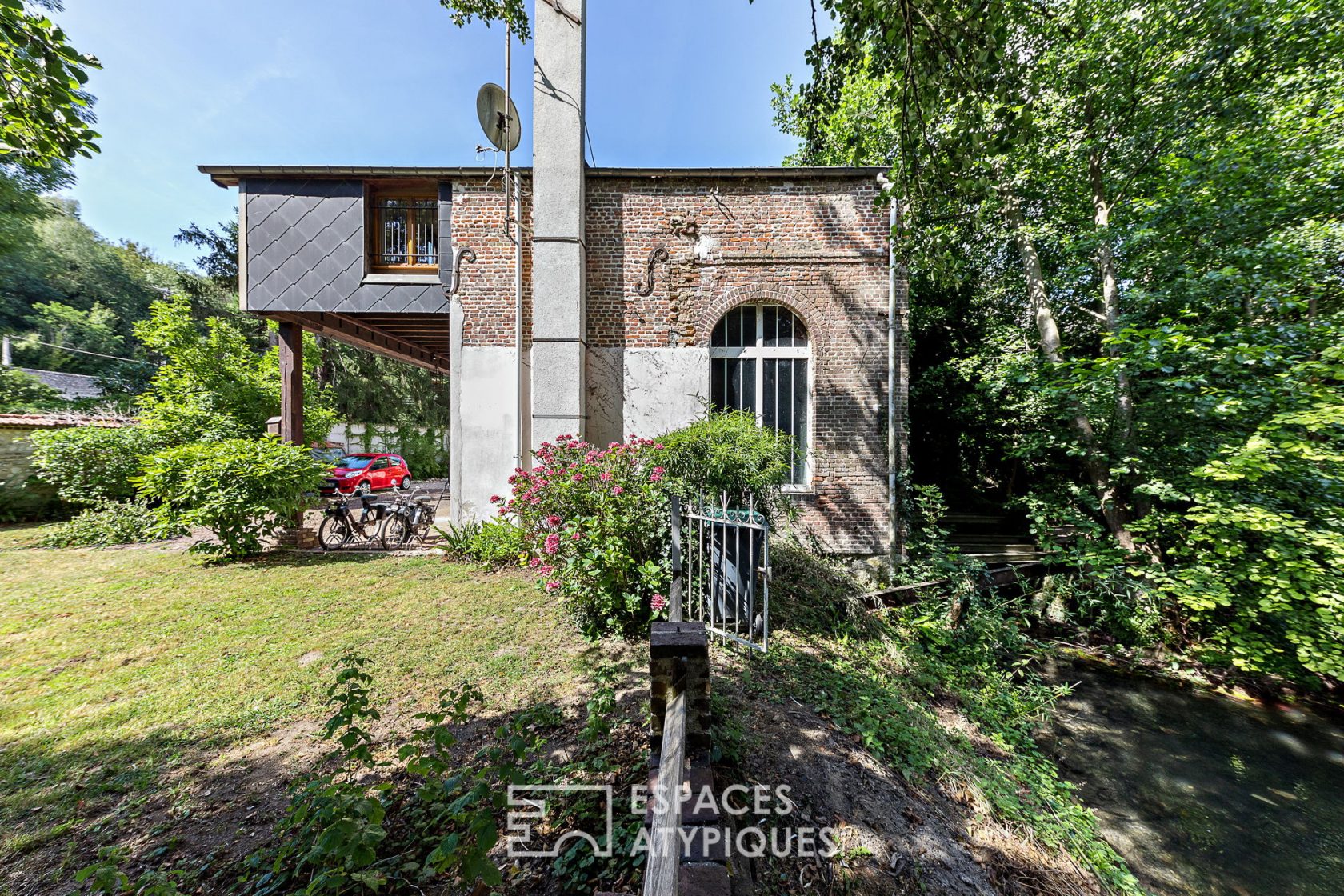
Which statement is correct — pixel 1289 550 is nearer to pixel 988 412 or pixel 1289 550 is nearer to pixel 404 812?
pixel 988 412

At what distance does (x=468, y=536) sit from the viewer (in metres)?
6.68

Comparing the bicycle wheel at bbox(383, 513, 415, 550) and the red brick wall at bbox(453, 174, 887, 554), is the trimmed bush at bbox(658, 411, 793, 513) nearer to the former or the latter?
the red brick wall at bbox(453, 174, 887, 554)

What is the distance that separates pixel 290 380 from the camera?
834 cm

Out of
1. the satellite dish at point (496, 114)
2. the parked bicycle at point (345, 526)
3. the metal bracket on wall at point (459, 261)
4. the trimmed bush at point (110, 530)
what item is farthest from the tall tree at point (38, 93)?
the trimmed bush at point (110, 530)

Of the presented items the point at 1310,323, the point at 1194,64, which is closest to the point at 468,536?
the point at 1310,323

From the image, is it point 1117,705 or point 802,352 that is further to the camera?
point 802,352

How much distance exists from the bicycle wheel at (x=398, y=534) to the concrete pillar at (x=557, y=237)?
3.21 metres

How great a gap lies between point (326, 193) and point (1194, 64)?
1371cm

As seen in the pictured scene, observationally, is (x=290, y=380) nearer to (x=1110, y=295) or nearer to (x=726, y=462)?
(x=726, y=462)

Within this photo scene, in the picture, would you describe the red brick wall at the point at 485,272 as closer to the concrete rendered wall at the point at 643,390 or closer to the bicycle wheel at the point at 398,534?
the concrete rendered wall at the point at 643,390

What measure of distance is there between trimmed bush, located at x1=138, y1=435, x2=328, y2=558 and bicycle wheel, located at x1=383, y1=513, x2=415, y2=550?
1355 mm

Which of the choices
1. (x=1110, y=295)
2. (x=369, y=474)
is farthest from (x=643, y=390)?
(x=369, y=474)

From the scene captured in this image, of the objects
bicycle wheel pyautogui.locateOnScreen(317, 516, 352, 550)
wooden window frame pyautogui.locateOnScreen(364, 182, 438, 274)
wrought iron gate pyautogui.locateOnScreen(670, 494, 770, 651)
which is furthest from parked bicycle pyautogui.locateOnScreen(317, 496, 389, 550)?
wrought iron gate pyautogui.locateOnScreen(670, 494, 770, 651)

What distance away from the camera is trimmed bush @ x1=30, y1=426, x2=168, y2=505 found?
308 inches
